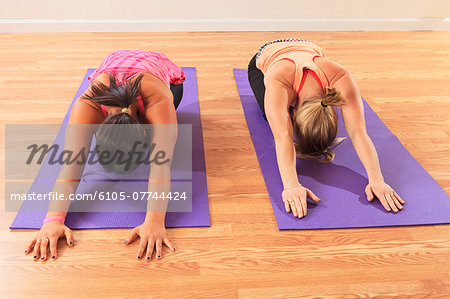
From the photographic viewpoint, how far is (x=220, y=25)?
3.64 meters

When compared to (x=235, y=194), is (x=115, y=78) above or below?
above

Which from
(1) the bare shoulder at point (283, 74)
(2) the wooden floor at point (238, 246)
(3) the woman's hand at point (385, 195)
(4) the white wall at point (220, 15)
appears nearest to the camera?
(2) the wooden floor at point (238, 246)

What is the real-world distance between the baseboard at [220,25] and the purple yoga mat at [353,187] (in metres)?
1.88

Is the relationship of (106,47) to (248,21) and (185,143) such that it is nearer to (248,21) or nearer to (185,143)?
(248,21)

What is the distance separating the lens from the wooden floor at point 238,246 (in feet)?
4.20

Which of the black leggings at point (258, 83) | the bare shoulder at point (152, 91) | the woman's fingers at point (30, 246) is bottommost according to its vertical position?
the woman's fingers at point (30, 246)

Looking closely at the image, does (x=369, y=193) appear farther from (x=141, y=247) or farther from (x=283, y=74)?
(x=141, y=247)

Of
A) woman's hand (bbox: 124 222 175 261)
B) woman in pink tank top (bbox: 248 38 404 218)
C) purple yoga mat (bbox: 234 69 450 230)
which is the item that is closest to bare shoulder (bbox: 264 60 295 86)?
woman in pink tank top (bbox: 248 38 404 218)

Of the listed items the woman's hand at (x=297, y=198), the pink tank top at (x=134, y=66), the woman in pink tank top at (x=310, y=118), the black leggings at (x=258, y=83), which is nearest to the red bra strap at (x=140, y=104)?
the pink tank top at (x=134, y=66)

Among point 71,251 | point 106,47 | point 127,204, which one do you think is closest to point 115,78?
point 127,204

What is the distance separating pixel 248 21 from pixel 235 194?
8.14 feet

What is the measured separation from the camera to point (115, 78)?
1544 mm

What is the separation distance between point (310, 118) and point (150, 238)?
83cm

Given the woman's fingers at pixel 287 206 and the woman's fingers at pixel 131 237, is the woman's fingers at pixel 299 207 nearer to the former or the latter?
the woman's fingers at pixel 287 206
